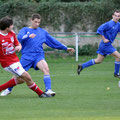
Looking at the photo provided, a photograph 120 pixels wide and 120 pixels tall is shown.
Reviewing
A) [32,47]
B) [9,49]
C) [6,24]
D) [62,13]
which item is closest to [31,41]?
[32,47]

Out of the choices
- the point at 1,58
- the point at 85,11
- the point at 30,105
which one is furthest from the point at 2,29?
the point at 85,11

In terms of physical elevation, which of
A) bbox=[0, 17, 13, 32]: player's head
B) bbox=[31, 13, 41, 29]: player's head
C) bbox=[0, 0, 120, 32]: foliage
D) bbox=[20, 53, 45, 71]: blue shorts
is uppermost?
bbox=[0, 17, 13, 32]: player's head

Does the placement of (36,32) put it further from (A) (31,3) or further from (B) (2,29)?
(A) (31,3)

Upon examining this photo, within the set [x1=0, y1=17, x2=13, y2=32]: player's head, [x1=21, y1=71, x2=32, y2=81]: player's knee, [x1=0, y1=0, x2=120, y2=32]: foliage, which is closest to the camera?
[x1=0, y1=17, x2=13, y2=32]: player's head

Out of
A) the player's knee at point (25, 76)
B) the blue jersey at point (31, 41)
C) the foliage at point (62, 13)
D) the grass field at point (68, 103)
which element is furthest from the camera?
the foliage at point (62, 13)

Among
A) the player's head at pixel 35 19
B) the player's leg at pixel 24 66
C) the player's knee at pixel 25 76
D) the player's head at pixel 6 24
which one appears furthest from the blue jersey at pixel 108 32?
the player's head at pixel 6 24

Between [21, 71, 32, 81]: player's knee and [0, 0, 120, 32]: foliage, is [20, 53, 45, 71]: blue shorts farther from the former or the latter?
[0, 0, 120, 32]: foliage

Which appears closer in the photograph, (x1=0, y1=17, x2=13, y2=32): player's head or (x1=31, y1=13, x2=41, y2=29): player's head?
(x1=0, y1=17, x2=13, y2=32): player's head

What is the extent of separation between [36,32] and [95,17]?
16166mm

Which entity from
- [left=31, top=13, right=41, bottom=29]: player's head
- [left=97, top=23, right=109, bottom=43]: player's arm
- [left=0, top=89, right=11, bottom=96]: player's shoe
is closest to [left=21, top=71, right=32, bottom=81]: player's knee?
[left=0, top=89, right=11, bottom=96]: player's shoe

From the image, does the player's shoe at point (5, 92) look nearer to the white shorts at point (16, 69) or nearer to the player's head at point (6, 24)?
the white shorts at point (16, 69)

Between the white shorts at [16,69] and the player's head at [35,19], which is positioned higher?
the player's head at [35,19]

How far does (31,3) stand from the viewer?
26.2m

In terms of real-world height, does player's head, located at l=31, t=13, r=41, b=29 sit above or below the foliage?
above
